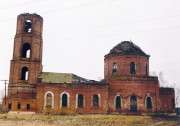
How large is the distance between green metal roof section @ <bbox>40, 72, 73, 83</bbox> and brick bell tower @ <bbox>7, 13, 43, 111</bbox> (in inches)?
40.8

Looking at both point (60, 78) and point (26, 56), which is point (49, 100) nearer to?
point (60, 78)

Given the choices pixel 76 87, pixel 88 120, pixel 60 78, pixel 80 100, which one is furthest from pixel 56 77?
pixel 88 120

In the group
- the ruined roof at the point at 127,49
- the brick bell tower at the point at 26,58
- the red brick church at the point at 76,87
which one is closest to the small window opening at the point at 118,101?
the red brick church at the point at 76,87

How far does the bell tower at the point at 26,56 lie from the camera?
38312 millimetres

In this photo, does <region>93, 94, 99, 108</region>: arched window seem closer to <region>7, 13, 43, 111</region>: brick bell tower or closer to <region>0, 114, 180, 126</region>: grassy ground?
<region>0, 114, 180, 126</region>: grassy ground

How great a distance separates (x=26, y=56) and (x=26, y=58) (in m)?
1.45

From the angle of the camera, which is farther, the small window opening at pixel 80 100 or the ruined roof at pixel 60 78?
the ruined roof at pixel 60 78

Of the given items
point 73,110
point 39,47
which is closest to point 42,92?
point 73,110

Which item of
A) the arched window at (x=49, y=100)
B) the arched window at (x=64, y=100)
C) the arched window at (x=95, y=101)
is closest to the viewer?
the arched window at (x=49, y=100)

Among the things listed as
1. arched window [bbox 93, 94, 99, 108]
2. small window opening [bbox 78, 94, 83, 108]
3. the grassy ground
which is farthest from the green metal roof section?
the grassy ground

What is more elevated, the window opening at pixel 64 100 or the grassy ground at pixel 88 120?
the window opening at pixel 64 100

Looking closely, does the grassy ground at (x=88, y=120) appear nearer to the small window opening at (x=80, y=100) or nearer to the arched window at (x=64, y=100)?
the arched window at (x=64, y=100)

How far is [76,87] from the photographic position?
37.9m

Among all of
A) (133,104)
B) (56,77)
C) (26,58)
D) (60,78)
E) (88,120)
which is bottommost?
(88,120)
